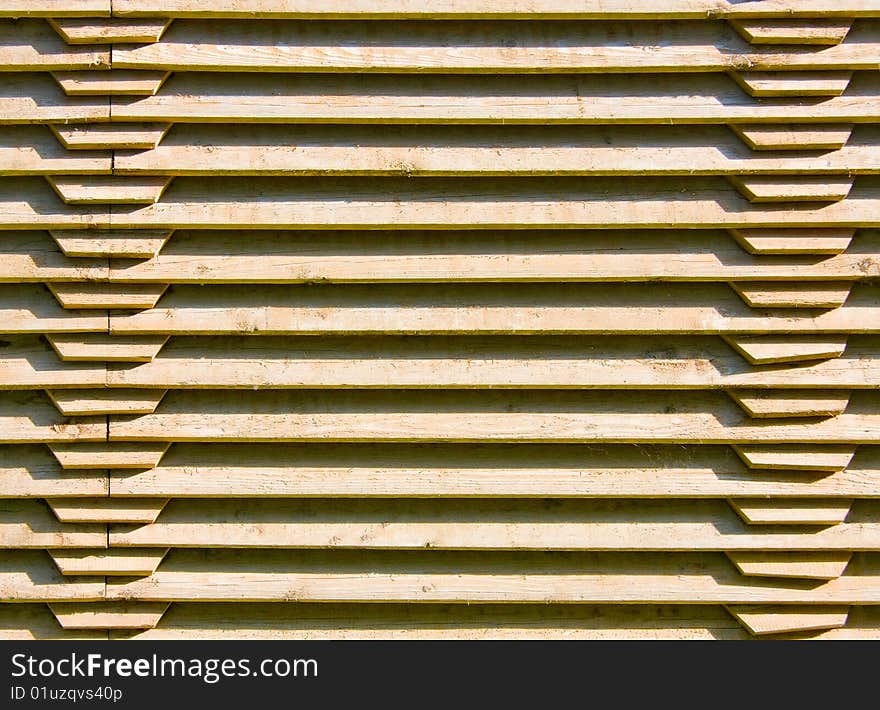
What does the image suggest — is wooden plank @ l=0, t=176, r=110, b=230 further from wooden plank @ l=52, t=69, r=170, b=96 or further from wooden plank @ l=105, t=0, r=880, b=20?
wooden plank @ l=105, t=0, r=880, b=20

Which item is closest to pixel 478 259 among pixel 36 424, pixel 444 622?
pixel 444 622

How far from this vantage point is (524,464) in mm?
3477

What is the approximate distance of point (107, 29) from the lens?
3092mm

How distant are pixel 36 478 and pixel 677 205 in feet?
9.97

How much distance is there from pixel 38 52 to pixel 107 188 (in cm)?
59

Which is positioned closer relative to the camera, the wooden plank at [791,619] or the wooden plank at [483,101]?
the wooden plank at [483,101]

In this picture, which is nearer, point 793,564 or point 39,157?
point 39,157

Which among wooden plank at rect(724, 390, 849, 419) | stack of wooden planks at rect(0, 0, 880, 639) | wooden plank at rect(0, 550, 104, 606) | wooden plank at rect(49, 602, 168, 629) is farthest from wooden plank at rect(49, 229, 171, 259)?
wooden plank at rect(724, 390, 849, 419)

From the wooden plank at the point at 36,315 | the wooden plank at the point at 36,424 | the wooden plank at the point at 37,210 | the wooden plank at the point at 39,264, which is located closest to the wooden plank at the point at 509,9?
the wooden plank at the point at 37,210

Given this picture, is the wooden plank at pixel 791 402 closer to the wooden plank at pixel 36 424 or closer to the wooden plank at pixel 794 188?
the wooden plank at pixel 794 188

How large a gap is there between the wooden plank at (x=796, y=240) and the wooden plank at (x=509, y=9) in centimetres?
86

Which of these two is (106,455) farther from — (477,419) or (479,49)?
(479,49)

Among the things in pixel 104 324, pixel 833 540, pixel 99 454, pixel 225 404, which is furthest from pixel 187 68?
pixel 833 540

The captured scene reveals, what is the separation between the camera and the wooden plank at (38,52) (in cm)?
310
